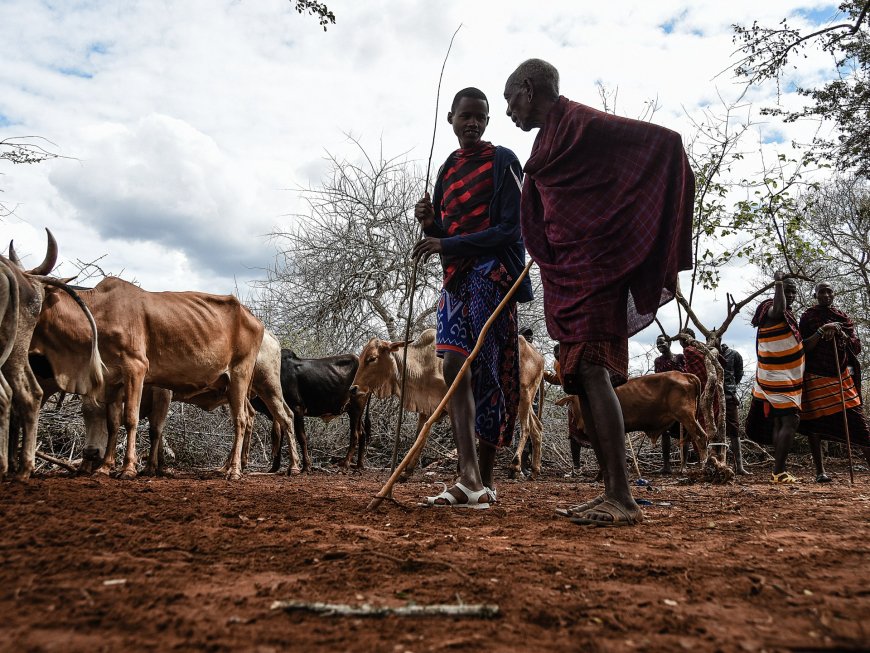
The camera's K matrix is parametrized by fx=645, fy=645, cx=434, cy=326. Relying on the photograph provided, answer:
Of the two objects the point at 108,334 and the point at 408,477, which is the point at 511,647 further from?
the point at 408,477

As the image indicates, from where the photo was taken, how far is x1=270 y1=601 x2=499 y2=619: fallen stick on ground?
1.49 metres

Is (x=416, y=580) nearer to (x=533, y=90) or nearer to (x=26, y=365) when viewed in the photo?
(x=533, y=90)

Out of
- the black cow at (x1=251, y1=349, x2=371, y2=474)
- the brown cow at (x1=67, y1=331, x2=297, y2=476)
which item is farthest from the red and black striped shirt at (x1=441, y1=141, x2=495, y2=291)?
the black cow at (x1=251, y1=349, x2=371, y2=474)

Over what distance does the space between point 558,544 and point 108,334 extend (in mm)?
4823

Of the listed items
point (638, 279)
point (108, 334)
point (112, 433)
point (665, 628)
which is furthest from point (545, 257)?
point (112, 433)

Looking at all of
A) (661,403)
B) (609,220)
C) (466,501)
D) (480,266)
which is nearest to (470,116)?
(480,266)

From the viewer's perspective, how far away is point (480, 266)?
4.03 meters

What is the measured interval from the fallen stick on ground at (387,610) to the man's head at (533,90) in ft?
9.13

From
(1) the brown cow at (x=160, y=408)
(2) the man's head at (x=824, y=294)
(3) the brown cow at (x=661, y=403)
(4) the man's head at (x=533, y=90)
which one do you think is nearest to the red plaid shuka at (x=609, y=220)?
(4) the man's head at (x=533, y=90)

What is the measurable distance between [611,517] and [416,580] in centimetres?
142

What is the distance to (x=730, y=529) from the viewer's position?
288 cm

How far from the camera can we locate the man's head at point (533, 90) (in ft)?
11.6

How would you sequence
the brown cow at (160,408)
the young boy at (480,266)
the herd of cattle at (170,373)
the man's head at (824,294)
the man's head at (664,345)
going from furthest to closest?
the man's head at (664,345) → the man's head at (824,294) → the brown cow at (160,408) → the herd of cattle at (170,373) → the young boy at (480,266)

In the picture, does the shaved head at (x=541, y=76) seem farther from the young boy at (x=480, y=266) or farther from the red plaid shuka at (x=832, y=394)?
the red plaid shuka at (x=832, y=394)
